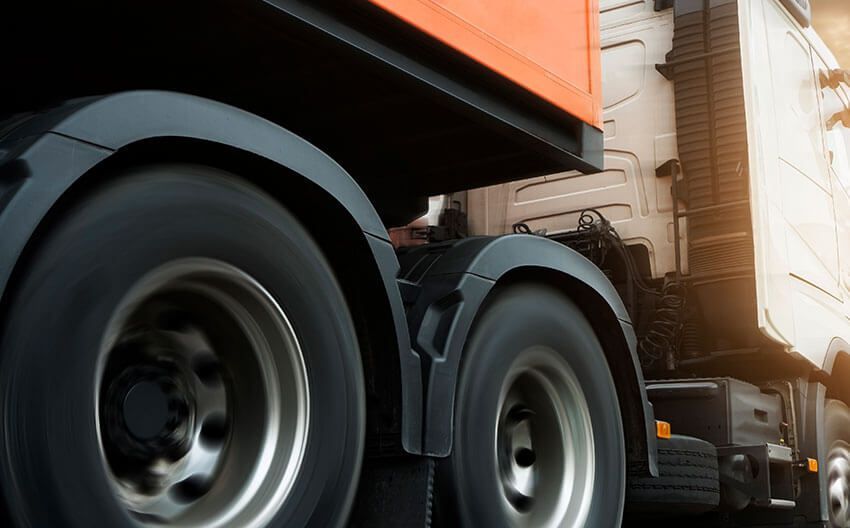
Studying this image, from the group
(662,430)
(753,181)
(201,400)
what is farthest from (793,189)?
(201,400)

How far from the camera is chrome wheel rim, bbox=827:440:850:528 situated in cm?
548

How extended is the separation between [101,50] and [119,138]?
2.29ft

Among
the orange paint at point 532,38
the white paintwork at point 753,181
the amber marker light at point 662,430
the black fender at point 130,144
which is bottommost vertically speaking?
the amber marker light at point 662,430

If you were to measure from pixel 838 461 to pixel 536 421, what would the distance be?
319cm

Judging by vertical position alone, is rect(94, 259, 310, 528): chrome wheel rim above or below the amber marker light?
below

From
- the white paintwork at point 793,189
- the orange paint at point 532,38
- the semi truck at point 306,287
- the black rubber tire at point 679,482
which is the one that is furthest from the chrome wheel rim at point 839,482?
the orange paint at point 532,38

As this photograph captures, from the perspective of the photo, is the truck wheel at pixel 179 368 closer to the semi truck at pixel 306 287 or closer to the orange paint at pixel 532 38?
the semi truck at pixel 306 287

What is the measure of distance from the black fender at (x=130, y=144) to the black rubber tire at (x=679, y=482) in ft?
4.51

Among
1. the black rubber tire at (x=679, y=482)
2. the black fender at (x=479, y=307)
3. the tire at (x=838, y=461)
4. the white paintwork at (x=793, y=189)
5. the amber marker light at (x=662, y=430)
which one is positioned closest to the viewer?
the black fender at (x=479, y=307)

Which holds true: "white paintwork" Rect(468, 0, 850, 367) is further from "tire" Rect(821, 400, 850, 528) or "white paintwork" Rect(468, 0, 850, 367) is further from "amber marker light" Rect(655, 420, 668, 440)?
"amber marker light" Rect(655, 420, 668, 440)

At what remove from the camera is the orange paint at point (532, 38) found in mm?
2566

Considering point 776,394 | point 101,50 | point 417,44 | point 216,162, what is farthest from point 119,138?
point 776,394

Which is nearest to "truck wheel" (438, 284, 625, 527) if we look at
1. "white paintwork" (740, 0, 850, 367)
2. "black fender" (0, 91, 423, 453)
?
"black fender" (0, 91, 423, 453)

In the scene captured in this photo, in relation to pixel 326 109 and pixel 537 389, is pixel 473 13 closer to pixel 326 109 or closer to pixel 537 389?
pixel 326 109
